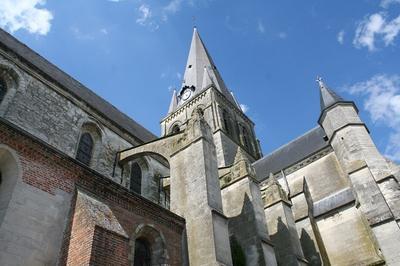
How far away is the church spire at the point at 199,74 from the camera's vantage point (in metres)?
28.5

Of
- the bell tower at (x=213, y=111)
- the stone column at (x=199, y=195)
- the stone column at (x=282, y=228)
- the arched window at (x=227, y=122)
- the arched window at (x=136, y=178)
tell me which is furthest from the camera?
the arched window at (x=227, y=122)

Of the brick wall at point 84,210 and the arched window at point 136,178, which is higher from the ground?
the arched window at point 136,178

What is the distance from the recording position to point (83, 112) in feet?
40.7

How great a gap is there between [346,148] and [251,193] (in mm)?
5839

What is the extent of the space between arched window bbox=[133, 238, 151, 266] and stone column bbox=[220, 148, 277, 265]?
3034 mm

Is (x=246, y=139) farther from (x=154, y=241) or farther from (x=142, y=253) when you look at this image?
(x=142, y=253)

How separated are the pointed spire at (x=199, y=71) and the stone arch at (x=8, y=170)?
21.7 meters

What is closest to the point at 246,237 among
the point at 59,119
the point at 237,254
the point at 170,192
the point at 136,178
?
the point at 237,254

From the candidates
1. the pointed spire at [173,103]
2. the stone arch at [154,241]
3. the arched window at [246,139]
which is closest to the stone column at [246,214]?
the stone arch at [154,241]

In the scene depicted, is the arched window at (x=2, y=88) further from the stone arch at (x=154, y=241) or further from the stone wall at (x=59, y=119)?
the stone arch at (x=154, y=241)

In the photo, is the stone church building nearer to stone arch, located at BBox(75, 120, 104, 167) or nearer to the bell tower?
stone arch, located at BBox(75, 120, 104, 167)

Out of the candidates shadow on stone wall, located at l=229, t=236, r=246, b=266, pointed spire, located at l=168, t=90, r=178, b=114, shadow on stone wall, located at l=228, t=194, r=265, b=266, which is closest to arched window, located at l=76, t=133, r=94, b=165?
shadow on stone wall, located at l=228, t=194, r=265, b=266

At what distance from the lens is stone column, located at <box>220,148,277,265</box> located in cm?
923

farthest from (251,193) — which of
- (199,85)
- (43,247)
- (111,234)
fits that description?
(199,85)
